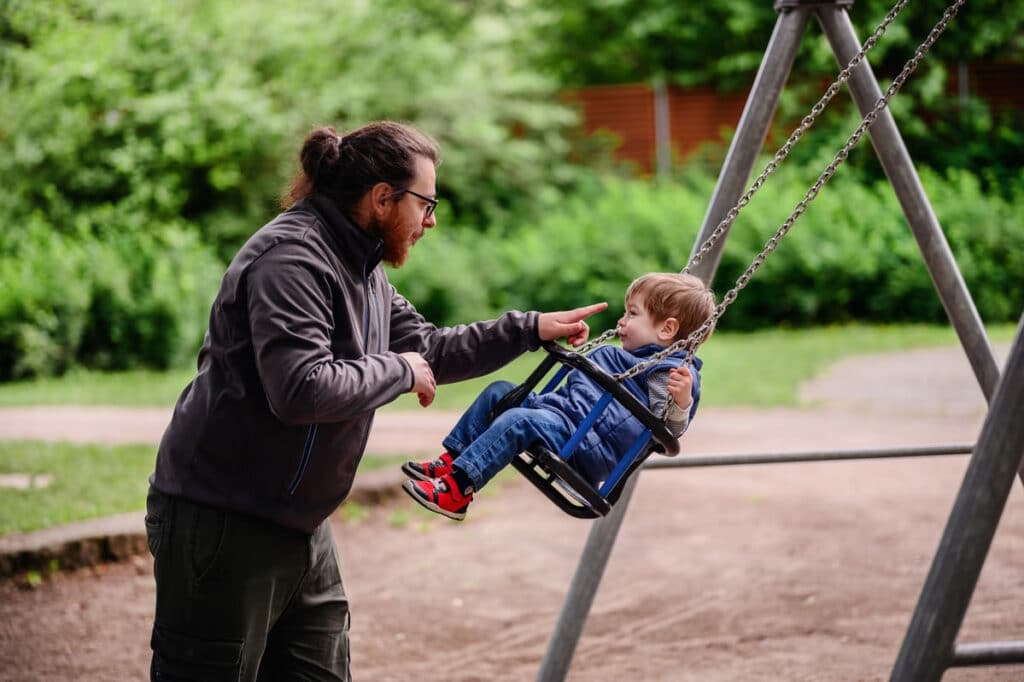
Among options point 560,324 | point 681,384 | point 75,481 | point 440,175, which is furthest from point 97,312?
point 681,384

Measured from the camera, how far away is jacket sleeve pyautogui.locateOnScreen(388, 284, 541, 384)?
2.87 metres

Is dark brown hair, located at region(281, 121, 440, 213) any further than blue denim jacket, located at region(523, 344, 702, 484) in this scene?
No

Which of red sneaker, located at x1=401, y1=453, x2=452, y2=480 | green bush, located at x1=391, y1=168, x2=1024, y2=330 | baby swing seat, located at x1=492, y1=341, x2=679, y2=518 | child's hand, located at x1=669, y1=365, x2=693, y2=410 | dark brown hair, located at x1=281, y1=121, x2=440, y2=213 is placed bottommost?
green bush, located at x1=391, y1=168, x2=1024, y2=330

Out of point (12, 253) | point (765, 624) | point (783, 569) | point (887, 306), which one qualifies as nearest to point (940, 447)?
point (765, 624)

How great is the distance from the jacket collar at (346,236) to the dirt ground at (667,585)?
2.23 metres

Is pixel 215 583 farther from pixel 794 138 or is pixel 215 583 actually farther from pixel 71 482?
pixel 71 482

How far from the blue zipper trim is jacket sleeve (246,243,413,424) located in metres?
0.14

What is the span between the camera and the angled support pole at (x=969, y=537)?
2287 millimetres

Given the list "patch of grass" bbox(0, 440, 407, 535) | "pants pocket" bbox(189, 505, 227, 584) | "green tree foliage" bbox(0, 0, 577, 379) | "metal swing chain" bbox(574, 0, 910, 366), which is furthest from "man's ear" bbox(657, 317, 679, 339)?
"green tree foliage" bbox(0, 0, 577, 379)

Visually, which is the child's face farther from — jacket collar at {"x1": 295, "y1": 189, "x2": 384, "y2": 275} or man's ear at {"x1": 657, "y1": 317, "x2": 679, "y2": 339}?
jacket collar at {"x1": 295, "y1": 189, "x2": 384, "y2": 275}

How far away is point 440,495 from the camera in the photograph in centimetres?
266

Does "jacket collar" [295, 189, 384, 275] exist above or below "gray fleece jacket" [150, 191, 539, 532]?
above

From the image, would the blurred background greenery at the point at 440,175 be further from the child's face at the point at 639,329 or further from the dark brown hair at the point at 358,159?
the dark brown hair at the point at 358,159

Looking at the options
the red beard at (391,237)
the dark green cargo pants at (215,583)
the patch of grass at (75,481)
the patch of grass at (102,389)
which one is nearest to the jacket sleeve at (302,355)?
the red beard at (391,237)
